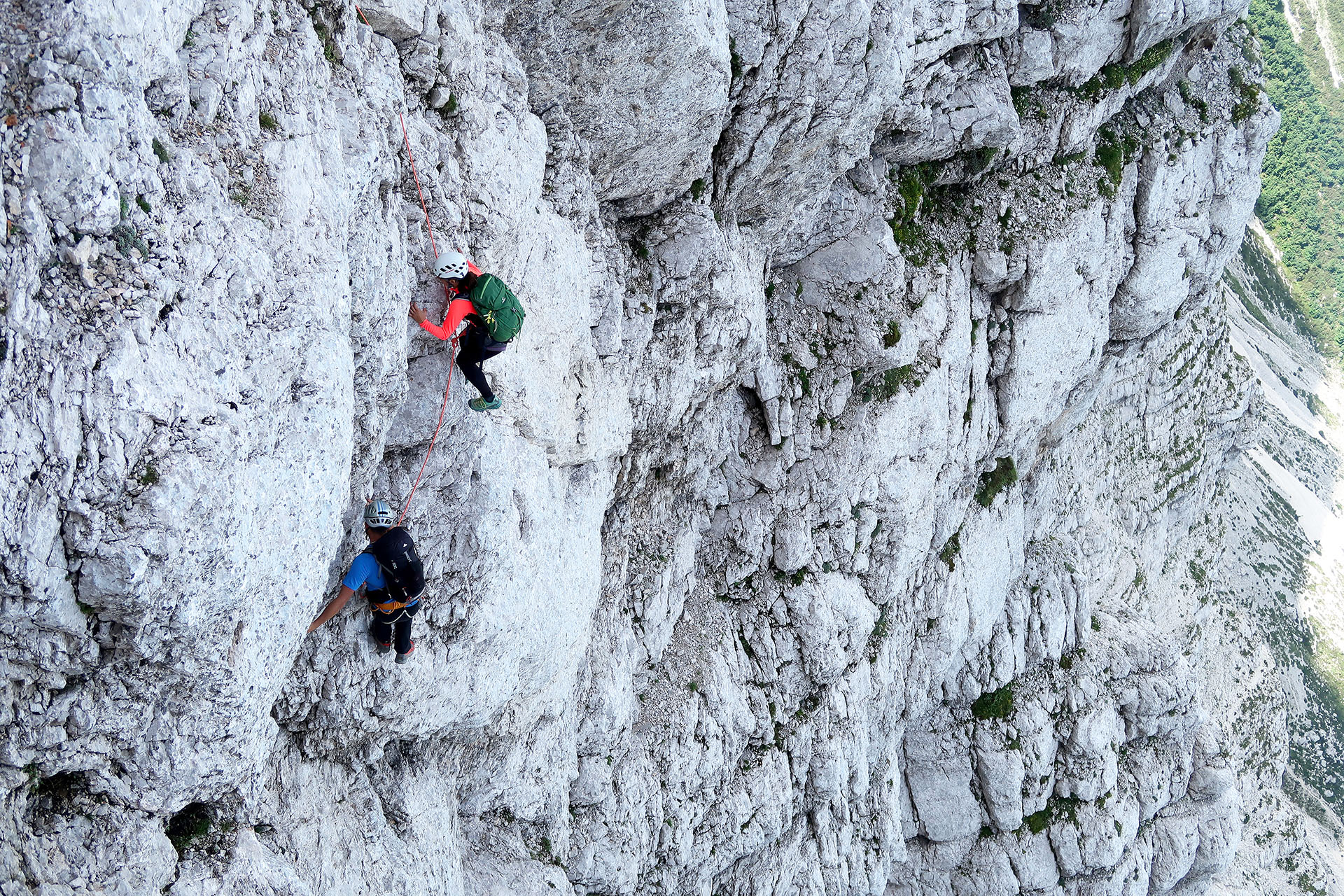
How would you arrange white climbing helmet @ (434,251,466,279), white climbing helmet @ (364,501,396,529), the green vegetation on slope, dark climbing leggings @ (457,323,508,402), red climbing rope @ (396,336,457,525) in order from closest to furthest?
1. white climbing helmet @ (434,251,466,279)
2. white climbing helmet @ (364,501,396,529)
3. dark climbing leggings @ (457,323,508,402)
4. red climbing rope @ (396,336,457,525)
5. the green vegetation on slope

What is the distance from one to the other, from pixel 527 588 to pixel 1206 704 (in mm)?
48420

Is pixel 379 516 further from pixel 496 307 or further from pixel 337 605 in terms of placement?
pixel 496 307

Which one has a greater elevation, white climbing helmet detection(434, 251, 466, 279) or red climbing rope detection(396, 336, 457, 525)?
white climbing helmet detection(434, 251, 466, 279)

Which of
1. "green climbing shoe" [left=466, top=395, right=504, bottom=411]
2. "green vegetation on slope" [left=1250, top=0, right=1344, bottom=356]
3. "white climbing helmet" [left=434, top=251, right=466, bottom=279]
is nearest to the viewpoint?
"white climbing helmet" [left=434, top=251, right=466, bottom=279]

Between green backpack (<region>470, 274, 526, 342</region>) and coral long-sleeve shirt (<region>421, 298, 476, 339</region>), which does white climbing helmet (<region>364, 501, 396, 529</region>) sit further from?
green backpack (<region>470, 274, 526, 342</region>)

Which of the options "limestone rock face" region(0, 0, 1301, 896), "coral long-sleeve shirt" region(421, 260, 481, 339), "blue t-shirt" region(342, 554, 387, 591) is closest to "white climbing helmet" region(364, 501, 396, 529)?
"limestone rock face" region(0, 0, 1301, 896)

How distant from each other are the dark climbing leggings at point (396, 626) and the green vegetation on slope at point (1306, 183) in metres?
114

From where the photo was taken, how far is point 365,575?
13031mm

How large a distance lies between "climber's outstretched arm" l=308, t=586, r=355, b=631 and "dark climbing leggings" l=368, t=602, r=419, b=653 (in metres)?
0.78

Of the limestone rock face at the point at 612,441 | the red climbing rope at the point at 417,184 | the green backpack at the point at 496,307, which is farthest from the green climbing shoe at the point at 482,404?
the red climbing rope at the point at 417,184

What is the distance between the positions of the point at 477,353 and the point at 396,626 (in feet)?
14.2

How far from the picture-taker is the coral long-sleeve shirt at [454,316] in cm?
1320

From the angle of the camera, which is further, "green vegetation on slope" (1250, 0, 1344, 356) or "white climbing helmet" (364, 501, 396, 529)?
"green vegetation on slope" (1250, 0, 1344, 356)

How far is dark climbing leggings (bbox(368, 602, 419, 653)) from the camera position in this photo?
1386cm
